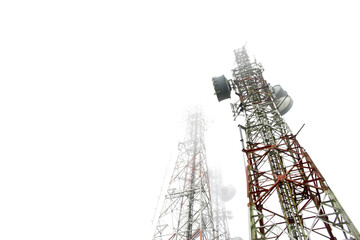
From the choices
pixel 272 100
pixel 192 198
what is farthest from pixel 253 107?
pixel 192 198

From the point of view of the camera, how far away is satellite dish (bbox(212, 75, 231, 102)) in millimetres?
13837

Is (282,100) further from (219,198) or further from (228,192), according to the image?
(228,192)

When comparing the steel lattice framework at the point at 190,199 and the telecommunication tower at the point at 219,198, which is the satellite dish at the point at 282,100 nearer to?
the steel lattice framework at the point at 190,199

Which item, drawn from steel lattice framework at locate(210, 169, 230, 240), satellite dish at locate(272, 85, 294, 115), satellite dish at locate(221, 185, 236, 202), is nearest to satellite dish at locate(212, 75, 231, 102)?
satellite dish at locate(272, 85, 294, 115)

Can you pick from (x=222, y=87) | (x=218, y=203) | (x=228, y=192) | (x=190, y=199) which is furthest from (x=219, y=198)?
(x=222, y=87)

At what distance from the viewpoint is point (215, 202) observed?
35031 mm

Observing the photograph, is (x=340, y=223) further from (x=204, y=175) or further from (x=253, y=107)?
(x=204, y=175)

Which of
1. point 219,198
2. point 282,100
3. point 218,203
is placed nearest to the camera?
point 282,100

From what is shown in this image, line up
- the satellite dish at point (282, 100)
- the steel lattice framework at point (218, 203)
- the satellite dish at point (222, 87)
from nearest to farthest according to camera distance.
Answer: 1. the satellite dish at point (282, 100)
2. the satellite dish at point (222, 87)
3. the steel lattice framework at point (218, 203)

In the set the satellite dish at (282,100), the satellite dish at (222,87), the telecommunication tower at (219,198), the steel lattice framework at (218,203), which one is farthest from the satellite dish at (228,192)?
the satellite dish at (222,87)

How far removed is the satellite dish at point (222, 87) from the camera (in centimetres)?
1384

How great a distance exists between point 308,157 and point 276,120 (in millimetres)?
2992

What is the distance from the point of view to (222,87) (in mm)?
13852

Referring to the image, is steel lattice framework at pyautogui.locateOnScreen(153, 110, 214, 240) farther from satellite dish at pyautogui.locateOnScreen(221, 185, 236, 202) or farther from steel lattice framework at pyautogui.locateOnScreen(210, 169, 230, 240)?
satellite dish at pyautogui.locateOnScreen(221, 185, 236, 202)
